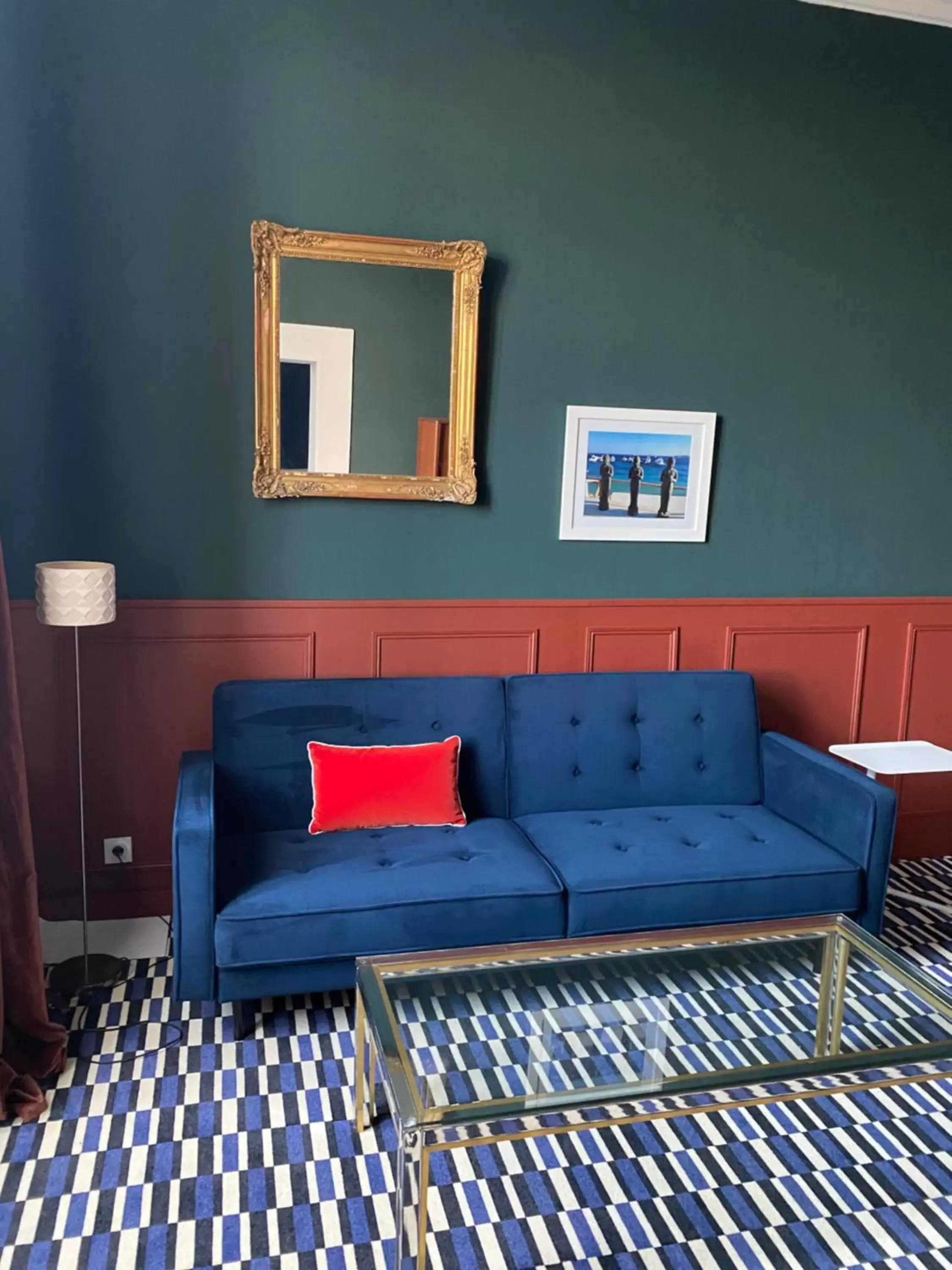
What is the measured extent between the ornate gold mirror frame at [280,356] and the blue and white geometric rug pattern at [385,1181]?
156cm

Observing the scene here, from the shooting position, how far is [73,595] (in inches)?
95.9

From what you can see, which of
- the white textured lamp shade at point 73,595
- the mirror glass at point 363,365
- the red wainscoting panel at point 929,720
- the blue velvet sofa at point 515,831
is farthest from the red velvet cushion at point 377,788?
the red wainscoting panel at point 929,720

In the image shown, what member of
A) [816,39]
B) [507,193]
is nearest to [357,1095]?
[507,193]

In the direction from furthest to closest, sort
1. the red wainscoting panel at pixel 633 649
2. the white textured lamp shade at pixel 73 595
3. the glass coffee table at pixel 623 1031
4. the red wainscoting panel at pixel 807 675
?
the red wainscoting panel at pixel 807 675
the red wainscoting panel at pixel 633 649
the white textured lamp shade at pixel 73 595
the glass coffee table at pixel 623 1031

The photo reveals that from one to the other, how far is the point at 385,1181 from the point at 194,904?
2.45 ft

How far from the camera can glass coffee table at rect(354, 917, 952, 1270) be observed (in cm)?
170

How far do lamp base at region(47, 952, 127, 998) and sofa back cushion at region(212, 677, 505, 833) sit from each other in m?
0.49

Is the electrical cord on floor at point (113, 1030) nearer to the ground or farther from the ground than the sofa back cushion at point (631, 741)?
nearer to the ground

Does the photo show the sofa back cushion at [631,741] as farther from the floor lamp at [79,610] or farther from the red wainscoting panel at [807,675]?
the floor lamp at [79,610]

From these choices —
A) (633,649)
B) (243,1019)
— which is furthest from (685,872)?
(243,1019)

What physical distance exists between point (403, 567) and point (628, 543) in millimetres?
770

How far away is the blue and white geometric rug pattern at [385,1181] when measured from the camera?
179 cm

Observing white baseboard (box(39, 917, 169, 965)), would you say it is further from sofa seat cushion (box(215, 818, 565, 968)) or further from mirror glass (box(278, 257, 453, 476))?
mirror glass (box(278, 257, 453, 476))

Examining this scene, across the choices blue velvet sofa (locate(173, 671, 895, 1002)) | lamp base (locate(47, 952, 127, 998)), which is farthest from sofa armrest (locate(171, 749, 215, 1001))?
lamp base (locate(47, 952, 127, 998))
